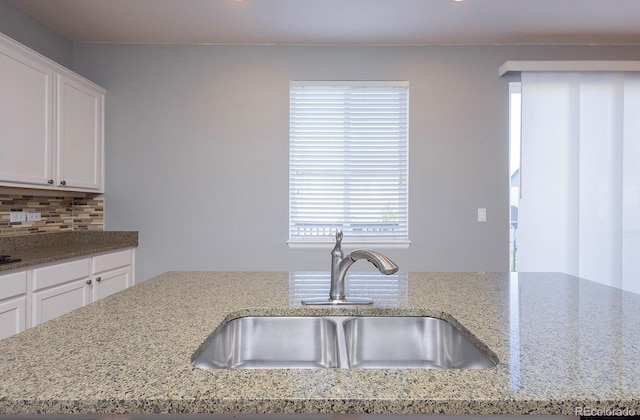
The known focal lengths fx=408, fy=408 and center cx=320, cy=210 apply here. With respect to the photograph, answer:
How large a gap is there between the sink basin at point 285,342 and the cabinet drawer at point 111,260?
7.17 feet

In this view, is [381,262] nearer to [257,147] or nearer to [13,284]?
[13,284]

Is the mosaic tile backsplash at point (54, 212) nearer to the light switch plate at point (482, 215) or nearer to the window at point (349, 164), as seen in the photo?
the window at point (349, 164)

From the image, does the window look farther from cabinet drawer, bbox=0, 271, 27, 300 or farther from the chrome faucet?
the chrome faucet

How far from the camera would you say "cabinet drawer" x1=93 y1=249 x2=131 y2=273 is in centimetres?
290

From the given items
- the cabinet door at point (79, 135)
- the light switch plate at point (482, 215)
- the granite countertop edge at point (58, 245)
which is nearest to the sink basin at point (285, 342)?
the granite countertop edge at point (58, 245)

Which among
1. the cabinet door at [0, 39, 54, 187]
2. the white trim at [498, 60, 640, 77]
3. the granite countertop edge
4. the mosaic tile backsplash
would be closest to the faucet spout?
the granite countertop edge

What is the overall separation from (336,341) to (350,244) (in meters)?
2.28

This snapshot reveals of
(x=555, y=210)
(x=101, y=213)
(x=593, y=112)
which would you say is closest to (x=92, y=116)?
(x=101, y=213)

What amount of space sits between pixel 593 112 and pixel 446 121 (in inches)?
46.7

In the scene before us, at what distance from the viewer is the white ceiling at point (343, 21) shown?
9.04ft

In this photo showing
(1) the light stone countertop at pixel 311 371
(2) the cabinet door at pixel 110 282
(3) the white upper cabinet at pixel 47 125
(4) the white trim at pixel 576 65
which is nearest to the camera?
(1) the light stone countertop at pixel 311 371

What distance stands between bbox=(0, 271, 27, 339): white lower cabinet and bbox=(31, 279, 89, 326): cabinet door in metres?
0.07

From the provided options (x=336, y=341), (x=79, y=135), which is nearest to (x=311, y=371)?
(x=336, y=341)

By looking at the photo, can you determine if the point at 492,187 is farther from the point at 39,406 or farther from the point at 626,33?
the point at 39,406
